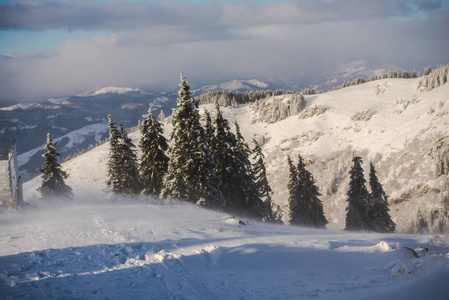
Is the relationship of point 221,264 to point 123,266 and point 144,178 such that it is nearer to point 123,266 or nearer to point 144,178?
point 123,266

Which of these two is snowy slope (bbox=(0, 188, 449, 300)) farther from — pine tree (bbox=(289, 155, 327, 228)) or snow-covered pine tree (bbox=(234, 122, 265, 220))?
pine tree (bbox=(289, 155, 327, 228))

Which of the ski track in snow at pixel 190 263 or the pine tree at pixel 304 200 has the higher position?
the ski track in snow at pixel 190 263

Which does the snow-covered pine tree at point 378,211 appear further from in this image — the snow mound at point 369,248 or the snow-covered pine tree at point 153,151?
the snow mound at point 369,248

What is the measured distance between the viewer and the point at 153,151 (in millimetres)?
30500

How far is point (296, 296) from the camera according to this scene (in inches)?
333

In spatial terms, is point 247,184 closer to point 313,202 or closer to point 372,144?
point 313,202

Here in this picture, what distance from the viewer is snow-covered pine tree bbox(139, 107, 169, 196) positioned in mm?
30344

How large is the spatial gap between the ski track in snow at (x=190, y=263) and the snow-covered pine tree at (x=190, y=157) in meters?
10.2

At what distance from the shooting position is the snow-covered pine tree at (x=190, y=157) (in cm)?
2486

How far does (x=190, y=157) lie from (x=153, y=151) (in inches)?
273

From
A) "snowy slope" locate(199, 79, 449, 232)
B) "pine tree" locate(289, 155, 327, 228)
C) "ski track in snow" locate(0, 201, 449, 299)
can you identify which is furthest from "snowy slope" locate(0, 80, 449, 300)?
"snowy slope" locate(199, 79, 449, 232)

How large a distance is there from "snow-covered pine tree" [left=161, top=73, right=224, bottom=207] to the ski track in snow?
10.2 metres

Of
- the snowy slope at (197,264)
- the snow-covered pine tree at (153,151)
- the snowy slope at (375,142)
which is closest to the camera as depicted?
the snowy slope at (197,264)

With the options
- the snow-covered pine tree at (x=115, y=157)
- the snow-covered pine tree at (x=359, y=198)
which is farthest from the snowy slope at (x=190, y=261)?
the snow-covered pine tree at (x=359, y=198)
